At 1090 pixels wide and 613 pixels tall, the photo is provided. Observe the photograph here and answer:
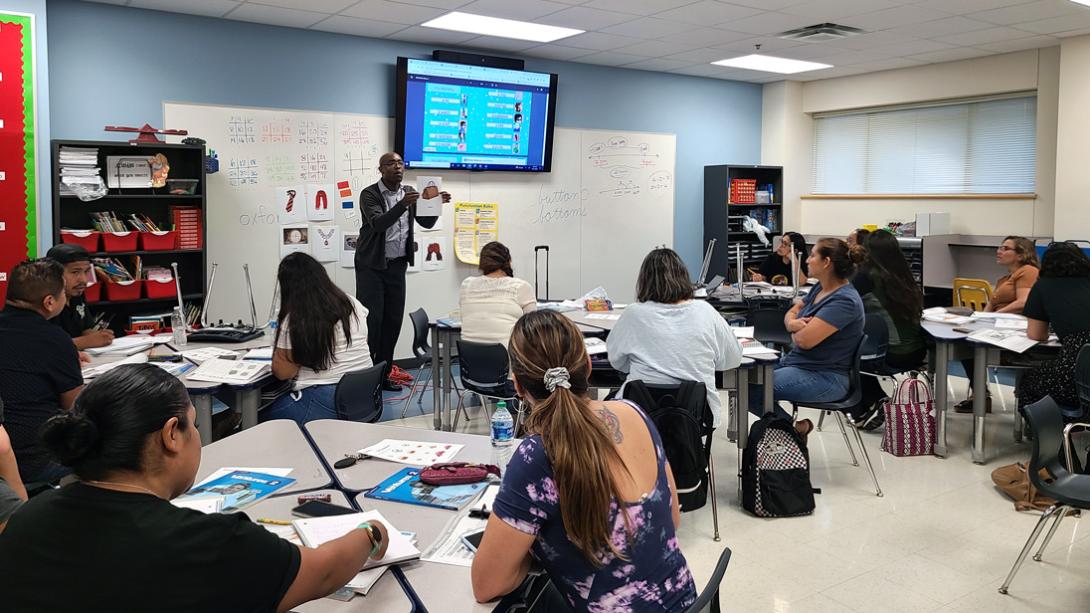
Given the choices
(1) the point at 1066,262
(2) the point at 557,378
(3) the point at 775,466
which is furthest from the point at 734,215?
(2) the point at 557,378

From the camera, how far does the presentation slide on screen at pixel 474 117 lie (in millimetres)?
7320

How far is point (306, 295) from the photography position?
3836 mm

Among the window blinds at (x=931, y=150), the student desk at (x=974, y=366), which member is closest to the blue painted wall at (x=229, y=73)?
the window blinds at (x=931, y=150)

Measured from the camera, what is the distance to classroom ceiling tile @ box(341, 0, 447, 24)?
237 inches

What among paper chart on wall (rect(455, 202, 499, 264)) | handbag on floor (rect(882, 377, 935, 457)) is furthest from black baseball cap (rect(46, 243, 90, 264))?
handbag on floor (rect(882, 377, 935, 457))

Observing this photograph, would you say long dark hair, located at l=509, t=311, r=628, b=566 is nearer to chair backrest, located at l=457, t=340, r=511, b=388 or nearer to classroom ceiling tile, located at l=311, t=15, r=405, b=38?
chair backrest, located at l=457, t=340, r=511, b=388

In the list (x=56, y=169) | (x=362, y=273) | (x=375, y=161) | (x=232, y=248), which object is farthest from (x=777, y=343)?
(x=56, y=169)

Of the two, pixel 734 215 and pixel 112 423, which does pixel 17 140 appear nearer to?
pixel 112 423

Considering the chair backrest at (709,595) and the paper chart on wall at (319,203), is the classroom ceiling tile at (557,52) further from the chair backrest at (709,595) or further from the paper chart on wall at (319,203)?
the chair backrest at (709,595)

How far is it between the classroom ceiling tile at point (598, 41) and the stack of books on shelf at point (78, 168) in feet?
12.3

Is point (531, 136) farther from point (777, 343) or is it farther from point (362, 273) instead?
point (777, 343)

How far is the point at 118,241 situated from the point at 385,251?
176 centimetres

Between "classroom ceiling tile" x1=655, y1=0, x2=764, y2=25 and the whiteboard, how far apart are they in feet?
6.66

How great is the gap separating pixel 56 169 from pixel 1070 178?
7.78 meters
